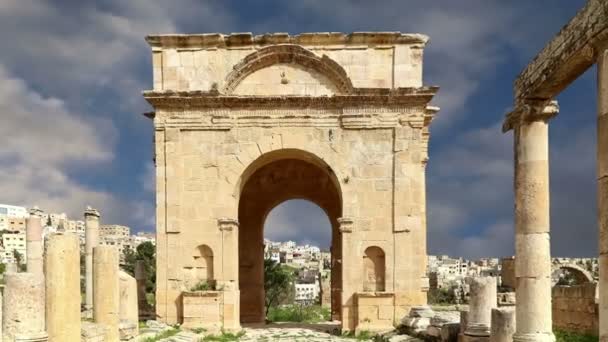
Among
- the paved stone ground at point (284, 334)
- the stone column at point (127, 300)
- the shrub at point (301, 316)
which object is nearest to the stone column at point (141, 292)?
the paved stone ground at point (284, 334)

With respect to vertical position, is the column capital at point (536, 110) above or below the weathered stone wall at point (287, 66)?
below

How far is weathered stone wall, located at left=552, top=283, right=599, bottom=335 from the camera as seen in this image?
12742 millimetres

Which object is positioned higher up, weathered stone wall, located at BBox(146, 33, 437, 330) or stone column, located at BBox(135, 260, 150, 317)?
weathered stone wall, located at BBox(146, 33, 437, 330)

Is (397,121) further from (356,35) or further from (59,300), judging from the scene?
(59,300)

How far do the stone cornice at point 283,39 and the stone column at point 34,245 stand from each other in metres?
5.76

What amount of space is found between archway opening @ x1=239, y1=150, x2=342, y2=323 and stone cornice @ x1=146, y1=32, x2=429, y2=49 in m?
5.68

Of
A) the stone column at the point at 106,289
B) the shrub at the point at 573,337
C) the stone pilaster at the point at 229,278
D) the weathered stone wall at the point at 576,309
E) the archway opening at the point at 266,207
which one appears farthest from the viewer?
the archway opening at the point at 266,207

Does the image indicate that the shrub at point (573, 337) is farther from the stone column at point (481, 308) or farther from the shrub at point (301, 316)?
the shrub at point (301, 316)

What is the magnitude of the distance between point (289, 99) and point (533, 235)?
9.36 m

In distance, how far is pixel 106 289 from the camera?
1198cm

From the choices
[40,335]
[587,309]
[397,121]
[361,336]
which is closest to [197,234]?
[361,336]

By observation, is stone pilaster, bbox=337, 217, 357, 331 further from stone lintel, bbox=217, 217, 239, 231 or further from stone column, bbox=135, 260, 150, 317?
stone column, bbox=135, 260, 150, 317

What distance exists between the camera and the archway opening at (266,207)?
22.3 m

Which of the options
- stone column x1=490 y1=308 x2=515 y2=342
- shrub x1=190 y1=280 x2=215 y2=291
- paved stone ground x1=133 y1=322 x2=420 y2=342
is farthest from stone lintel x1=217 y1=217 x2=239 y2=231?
stone column x1=490 y1=308 x2=515 y2=342
